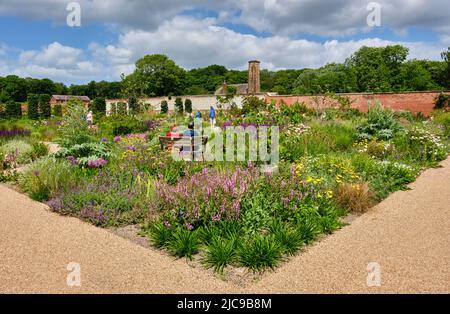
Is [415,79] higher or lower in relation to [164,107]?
higher

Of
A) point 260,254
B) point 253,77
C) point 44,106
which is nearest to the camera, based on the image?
point 260,254

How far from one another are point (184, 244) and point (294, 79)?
6210 cm

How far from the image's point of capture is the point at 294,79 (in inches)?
2480

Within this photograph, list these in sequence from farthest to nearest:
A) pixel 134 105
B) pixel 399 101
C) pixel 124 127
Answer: pixel 399 101 < pixel 134 105 < pixel 124 127

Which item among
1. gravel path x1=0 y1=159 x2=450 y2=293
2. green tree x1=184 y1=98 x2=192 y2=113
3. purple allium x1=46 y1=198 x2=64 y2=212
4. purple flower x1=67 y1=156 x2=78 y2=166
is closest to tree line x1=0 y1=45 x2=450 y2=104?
green tree x1=184 y1=98 x2=192 y2=113

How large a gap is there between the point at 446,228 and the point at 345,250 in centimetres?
186

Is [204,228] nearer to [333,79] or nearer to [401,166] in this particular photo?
[401,166]

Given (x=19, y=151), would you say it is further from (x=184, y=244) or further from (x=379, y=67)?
(x=379, y=67)

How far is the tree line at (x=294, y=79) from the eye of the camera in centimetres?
4253

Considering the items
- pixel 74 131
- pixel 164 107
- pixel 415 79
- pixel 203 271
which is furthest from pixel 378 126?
pixel 415 79

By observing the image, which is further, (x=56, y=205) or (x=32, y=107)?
(x=32, y=107)

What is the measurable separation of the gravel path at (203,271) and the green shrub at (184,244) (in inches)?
5.6

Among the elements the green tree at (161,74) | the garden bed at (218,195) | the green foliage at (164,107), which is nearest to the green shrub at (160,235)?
the garden bed at (218,195)

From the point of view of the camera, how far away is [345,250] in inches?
167
